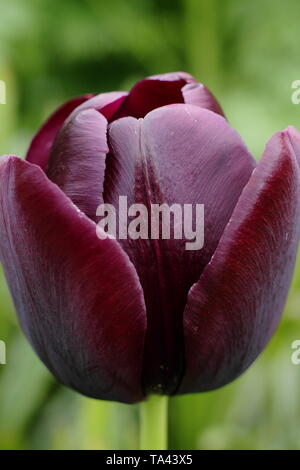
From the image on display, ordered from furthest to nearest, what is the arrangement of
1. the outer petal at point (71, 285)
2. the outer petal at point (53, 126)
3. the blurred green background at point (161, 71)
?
the blurred green background at point (161, 71) → the outer petal at point (53, 126) → the outer petal at point (71, 285)

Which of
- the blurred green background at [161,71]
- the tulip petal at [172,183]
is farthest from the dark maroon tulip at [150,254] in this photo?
the blurred green background at [161,71]

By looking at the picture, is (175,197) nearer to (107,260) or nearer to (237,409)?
(107,260)

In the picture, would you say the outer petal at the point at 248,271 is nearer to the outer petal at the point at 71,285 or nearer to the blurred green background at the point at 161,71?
the outer petal at the point at 71,285

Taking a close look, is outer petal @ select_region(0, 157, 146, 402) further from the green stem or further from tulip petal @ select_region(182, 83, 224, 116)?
tulip petal @ select_region(182, 83, 224, 116)

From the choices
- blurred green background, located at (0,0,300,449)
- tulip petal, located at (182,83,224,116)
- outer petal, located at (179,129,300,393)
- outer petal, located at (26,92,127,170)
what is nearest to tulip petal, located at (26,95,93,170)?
outer petal, located at (26,92,127,170)

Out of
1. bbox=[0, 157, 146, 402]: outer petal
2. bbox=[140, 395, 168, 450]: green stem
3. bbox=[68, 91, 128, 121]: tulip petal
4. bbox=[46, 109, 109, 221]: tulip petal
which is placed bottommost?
bbox=[140, 395, 168, 450]: green stem

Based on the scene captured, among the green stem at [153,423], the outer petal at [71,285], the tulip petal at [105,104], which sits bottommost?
the green stem at [153,423]

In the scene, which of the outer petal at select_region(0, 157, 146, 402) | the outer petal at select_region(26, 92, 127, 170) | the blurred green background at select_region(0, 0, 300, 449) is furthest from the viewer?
the blurred green background at select_region(0, 0, 300, 449)
